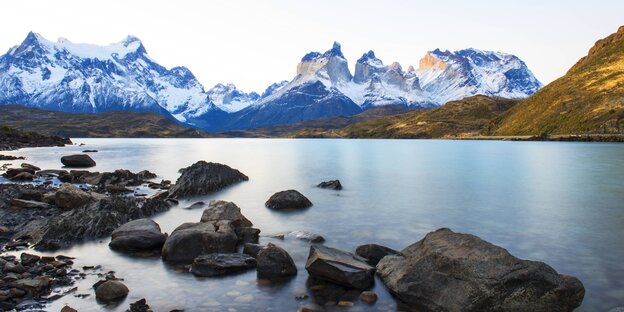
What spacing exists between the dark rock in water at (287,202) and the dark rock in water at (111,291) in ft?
63.3

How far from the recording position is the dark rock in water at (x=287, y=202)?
3503cm

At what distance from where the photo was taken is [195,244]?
20.6 meters

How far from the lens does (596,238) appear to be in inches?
1016

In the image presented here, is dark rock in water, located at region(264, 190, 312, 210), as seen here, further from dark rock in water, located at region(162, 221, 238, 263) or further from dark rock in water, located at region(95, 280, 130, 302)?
dark rock in water, located at region(95, 280, 130, 302)

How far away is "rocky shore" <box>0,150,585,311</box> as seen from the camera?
560 inches

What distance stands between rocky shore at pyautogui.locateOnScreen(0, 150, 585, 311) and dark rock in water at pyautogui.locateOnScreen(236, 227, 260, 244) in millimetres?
60

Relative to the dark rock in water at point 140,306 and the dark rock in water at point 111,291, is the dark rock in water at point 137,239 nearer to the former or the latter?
the dark rock in water at point 111,291

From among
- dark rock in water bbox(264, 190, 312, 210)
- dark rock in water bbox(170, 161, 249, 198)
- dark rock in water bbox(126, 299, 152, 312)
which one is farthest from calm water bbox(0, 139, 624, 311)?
dark rock in water bbox(170, 161, 249, 198)

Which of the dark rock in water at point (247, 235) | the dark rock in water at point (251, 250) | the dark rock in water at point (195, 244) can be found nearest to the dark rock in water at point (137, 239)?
the dark rock in water at point (195, 244)

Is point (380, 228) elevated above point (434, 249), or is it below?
below

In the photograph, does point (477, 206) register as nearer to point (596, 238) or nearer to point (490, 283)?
point (596, 238)

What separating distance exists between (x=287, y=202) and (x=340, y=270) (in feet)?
60.7

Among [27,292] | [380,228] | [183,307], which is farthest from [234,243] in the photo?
[380,228]

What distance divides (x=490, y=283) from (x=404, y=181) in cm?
4461
